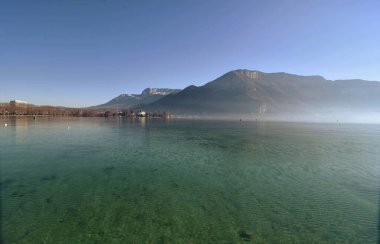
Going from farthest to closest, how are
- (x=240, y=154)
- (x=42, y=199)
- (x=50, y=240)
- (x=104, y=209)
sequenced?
(x=240, y=154)
(x=42, y=199)
(x=104, y=209)
(x=50, y=240)

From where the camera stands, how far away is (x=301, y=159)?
44656 millimetres

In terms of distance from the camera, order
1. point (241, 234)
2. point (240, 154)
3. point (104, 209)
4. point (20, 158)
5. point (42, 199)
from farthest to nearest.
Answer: point (240, 154) → point (20, 158) → point (42, 199) → point (104, 209) → point (241, 234)

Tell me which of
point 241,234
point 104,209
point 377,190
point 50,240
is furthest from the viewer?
point 377,190

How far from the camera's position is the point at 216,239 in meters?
15.9

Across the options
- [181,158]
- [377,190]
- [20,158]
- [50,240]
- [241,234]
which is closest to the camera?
[50,240]

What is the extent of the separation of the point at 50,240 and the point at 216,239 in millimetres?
10793

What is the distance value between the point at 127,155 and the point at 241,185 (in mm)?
25625

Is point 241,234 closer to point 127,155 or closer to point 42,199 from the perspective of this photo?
point 42,199

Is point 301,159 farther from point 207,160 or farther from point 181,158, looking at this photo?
point 181,158

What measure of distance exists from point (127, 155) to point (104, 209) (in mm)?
26088

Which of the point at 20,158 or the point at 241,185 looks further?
the point at 20,158

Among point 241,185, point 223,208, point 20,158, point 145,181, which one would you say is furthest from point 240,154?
point 20,158

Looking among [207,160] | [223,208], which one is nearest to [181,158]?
[207,160]

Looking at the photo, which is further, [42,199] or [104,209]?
[42,199]
